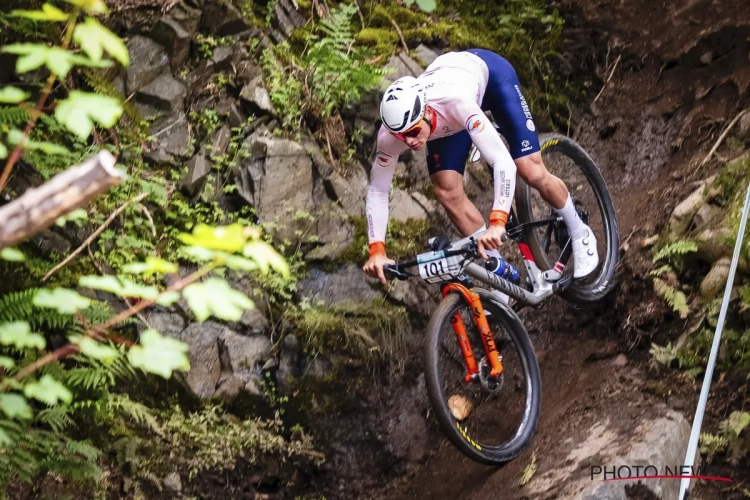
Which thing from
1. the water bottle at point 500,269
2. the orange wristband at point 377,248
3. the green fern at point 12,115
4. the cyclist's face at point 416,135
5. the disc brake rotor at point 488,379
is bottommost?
the disc brake rotor at point 488,379

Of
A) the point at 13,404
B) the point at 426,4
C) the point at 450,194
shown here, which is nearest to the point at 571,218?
the point at 450,194

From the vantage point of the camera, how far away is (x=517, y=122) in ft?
17.2

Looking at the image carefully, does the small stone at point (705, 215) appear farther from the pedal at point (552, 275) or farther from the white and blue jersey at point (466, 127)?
the white and blue jersey at point (466, 127)

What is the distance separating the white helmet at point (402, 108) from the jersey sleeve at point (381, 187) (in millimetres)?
421

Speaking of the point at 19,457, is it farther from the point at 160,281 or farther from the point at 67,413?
the point at 160,281

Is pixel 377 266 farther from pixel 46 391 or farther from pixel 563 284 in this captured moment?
pixel 46 391

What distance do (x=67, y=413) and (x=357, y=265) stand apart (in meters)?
2.46

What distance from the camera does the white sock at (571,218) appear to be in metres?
5.55

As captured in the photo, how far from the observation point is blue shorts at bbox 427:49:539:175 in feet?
17.2

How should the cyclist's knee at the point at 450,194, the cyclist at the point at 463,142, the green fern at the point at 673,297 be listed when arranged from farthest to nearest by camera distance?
the cyclist's knee at the point at 450,194 → the green fern at the point at 673,297 → the cyclist at the point at 463,142

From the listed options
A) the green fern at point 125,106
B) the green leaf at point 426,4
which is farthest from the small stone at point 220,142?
the green leaf at point 426,4

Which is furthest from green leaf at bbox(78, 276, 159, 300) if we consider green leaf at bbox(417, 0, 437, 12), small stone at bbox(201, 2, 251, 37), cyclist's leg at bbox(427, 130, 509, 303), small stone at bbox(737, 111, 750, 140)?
small stone at bbox(737, 111, 750, 140)

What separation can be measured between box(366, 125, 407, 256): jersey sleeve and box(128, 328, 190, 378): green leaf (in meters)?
3.04

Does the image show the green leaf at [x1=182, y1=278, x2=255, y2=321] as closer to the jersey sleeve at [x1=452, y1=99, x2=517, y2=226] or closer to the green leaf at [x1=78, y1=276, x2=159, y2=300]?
the green leaf at [x1=78, y1=276, x2=159, y2=300]
